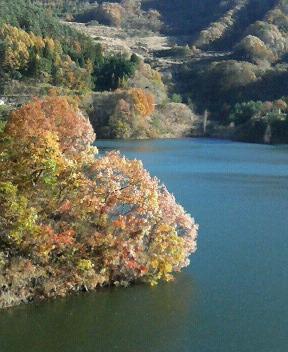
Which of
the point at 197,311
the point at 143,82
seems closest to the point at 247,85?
the point at 143,82

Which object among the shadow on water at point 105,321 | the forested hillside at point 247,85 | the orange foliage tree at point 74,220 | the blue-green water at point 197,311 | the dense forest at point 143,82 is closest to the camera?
the shadow on water at point 105,321

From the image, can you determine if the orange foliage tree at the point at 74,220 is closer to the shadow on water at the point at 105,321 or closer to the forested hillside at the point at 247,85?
the shadow on water at the point at 105,321

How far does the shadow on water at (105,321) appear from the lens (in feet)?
54.0

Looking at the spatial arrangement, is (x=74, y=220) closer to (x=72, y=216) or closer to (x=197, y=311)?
(x=72, y=216)

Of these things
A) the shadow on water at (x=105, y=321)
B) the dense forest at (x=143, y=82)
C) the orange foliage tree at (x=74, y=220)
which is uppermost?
the dense forest at (x=143, y=82)

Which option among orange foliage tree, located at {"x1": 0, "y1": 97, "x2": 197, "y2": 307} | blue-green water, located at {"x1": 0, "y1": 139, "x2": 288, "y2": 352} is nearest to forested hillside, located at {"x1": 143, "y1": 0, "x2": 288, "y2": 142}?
blue-green water, located at {"x1": 0, "y1": 139, "x2": 288, "y2": 352}

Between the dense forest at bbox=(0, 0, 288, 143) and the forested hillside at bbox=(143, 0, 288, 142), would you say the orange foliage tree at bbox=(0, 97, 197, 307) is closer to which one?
the dense forest at bbox=(0, 0, 288, 143)

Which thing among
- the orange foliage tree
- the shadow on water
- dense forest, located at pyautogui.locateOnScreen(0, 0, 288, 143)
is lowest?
the shadow on water

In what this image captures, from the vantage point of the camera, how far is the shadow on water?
1647cm

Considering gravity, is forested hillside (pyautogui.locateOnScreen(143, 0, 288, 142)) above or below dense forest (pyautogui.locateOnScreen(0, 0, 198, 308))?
above

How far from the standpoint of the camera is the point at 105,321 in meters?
18.0

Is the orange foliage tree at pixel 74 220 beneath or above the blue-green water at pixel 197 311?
above

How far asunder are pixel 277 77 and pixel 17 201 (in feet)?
362

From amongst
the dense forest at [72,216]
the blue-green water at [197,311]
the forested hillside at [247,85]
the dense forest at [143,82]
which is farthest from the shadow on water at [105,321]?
the forested hillside at [247,85]
